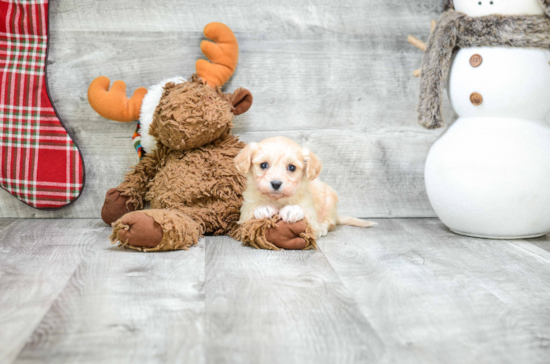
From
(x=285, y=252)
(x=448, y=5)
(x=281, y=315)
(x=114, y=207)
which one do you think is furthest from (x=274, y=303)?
(x=448, y=5)

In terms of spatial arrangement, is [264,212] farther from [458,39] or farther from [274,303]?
[458,39]

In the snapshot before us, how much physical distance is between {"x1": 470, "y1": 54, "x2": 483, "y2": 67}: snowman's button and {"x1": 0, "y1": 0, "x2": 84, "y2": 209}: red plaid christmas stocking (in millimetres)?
1261

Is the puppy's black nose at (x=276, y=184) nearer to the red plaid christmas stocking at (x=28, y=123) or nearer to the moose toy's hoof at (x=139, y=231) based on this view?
the moose toy's hoof at (x=139, y=231)

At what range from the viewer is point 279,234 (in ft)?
4.17

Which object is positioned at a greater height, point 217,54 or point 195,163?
point 217,54

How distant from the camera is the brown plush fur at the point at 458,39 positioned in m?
1.34

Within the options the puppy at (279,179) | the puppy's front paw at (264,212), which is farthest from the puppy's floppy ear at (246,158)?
the puppy's front paw at (264,212)

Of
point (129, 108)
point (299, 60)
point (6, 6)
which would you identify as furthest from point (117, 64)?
point (299, 60)

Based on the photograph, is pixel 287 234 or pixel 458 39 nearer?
pixel 287 234

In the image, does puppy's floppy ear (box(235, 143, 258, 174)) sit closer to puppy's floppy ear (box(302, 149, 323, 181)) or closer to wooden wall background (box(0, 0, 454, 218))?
puppy's floppy ear (box(302, 149, 323, 181))

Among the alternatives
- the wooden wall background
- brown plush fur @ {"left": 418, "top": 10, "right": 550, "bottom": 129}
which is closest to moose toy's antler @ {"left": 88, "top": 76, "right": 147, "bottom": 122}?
the wooden wall background

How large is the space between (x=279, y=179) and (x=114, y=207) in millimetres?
579

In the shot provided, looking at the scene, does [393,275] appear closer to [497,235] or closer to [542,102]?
[497,235]

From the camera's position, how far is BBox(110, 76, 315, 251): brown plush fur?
4.54 feet
